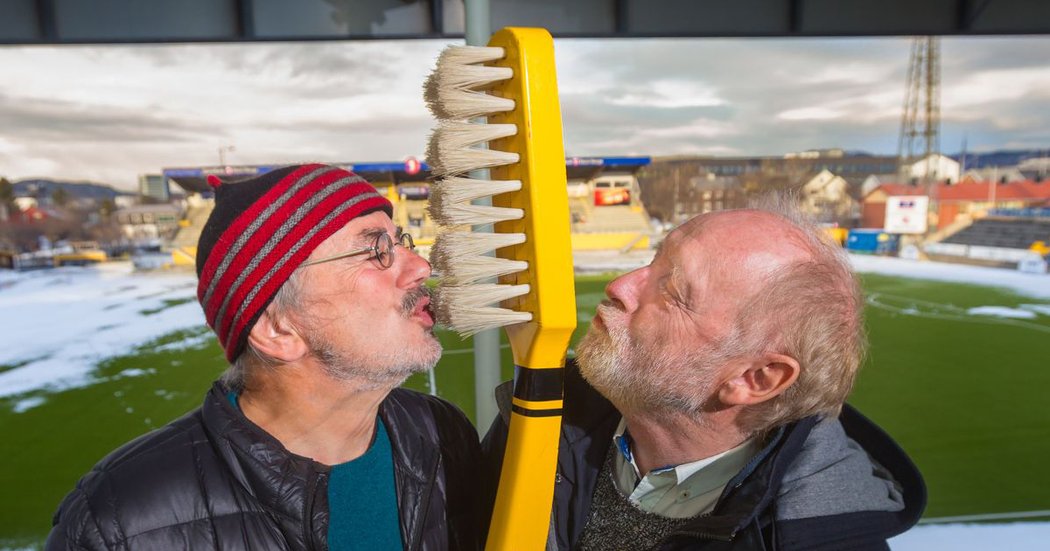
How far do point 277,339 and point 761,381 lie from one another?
1.16 meters

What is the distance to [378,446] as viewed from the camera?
153 cm

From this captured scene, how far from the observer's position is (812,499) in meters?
1.12

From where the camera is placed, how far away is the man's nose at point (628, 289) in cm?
137

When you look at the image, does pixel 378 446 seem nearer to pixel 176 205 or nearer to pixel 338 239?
pixel 338 239

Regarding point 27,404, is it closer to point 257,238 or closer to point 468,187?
point 257,238

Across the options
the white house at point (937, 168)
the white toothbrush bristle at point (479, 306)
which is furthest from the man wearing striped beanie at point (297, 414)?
the white house at point (937, 168)

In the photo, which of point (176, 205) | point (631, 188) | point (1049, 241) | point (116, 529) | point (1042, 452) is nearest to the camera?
point (116, 529)

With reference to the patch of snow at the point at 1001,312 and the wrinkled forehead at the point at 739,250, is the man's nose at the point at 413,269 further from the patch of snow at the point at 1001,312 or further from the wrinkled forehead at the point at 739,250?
the patch of snow at the point at 1001,312

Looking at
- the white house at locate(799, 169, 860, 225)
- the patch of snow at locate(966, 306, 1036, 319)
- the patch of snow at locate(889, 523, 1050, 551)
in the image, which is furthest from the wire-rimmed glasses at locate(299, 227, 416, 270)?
the white house at locate(799, 169, 860, 225)

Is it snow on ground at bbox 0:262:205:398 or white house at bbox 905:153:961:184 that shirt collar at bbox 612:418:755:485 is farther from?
white house at bbox 905:153:961:184

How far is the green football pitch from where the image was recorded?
577 cm

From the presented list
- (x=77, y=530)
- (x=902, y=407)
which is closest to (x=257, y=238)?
(x=77, y=530)

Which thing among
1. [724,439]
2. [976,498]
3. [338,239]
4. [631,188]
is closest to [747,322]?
[724,439]

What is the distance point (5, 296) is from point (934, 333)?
1024 inches
